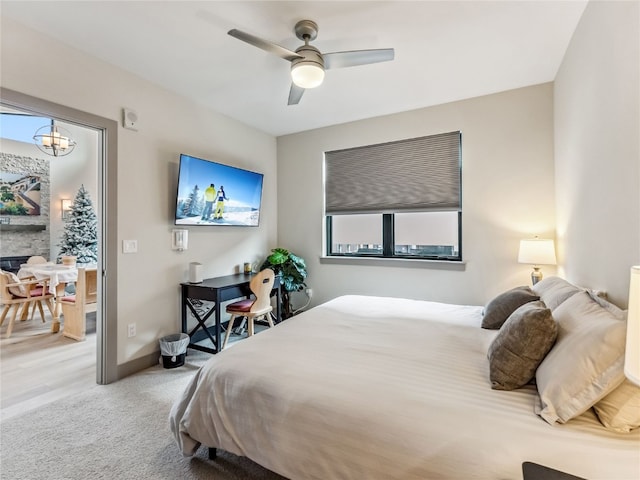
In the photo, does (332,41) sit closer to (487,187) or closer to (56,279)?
(487,187)

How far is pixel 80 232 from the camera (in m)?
6.04

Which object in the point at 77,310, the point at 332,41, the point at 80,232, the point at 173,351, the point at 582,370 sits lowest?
the point at 173,351

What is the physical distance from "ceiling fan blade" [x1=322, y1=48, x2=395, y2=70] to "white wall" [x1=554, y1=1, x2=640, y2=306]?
3.89 ft

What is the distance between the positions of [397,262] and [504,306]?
5.69 ft

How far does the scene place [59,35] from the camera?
230 cm

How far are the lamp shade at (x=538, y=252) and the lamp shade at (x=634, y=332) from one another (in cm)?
228

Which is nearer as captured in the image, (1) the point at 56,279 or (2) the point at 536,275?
(2) the point at 536,275

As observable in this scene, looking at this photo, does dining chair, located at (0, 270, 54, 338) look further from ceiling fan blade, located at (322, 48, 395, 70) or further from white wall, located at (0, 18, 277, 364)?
ceiling fan blade, located at (322, 48, 395, 70)

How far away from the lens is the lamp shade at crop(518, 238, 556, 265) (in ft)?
9.04

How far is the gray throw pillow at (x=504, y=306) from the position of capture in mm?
2062

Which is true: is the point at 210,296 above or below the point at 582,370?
below

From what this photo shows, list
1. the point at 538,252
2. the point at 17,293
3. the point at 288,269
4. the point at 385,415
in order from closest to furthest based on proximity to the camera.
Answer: the point at 385,415 < the point at 538,252 < the point at 17,293 < the point at 288,269

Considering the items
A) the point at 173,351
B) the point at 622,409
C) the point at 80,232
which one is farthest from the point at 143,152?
the point at 80,232

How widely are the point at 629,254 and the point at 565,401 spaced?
0.86 metres
